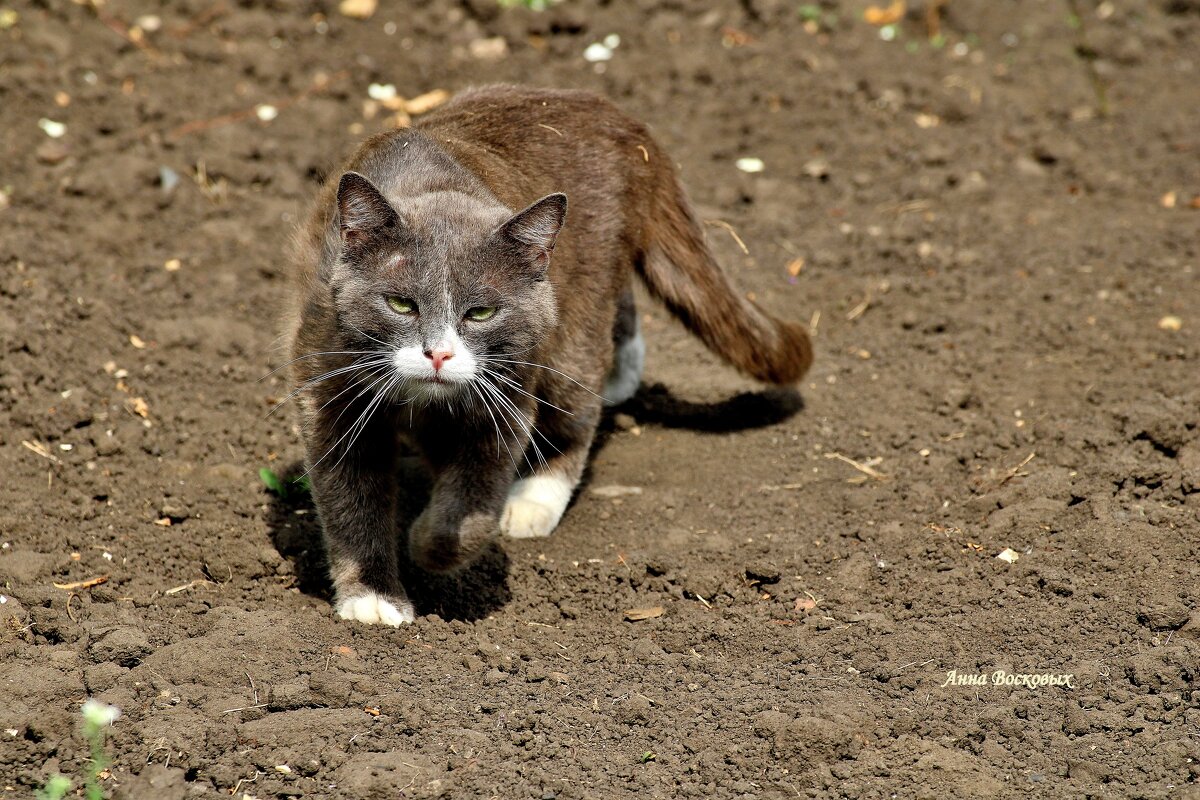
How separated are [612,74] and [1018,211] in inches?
96.4

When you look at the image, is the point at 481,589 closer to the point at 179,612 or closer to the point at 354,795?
the point at 179,612

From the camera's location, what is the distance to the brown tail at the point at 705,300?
518 cm

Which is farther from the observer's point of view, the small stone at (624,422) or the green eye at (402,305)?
the small stone at (624,422)

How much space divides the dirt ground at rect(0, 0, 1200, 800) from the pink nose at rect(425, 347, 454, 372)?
93 centimetres

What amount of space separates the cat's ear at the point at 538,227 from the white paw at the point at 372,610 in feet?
3.95

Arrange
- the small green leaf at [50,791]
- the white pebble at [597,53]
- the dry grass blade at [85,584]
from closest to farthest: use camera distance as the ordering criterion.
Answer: the small green leaf at [50,791] → the dry grass blade at [85,584] → the white pebble at [597,53]

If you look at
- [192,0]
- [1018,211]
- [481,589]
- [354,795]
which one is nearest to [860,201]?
[1018,211]

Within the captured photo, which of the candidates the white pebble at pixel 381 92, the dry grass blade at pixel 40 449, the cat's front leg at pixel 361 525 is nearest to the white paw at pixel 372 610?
the cat's front leg at pixel 361 525

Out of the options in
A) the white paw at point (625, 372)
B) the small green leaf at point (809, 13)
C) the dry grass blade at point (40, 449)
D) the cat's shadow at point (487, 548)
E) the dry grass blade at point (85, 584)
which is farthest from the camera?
the small green leaf at point (809, 13)

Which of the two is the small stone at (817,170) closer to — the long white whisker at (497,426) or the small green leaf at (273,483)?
the long white whisker at (497,426)

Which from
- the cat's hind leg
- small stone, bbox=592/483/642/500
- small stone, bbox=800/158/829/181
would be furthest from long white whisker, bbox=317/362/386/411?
small stone, bbox=800/158/829/181

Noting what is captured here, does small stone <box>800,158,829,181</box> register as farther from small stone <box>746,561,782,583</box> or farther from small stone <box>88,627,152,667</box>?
small stone <box>88,627,152,667</box>

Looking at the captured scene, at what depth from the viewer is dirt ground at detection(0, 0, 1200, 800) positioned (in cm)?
346

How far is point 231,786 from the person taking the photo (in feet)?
10.4
